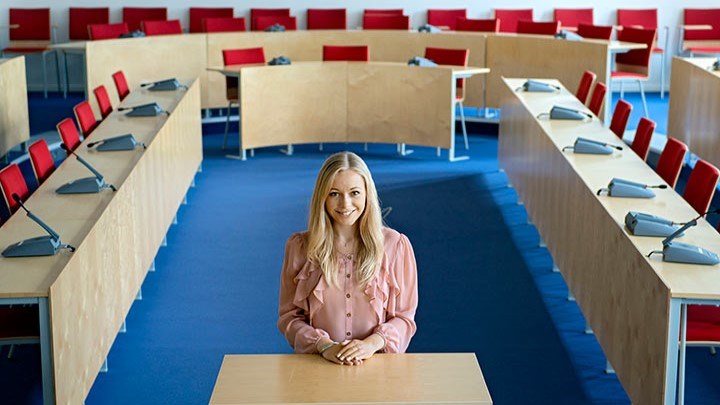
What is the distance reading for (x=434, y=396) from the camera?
299 cm

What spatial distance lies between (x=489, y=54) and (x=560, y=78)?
3.05 ft

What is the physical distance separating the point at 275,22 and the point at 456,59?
3.46m

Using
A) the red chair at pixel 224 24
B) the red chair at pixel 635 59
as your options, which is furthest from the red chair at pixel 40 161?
the red chair at pixel 224 24

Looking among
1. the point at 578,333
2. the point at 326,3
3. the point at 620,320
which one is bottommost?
the point at 578,333

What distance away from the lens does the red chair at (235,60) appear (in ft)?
35.0

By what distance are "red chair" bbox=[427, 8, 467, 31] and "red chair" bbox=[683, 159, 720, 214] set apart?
8.73 meters

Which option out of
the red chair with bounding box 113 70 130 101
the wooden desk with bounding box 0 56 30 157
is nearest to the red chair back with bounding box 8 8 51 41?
the wooden desk with bounding box 0 56 30 157

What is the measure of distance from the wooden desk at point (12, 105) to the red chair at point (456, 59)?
4.08 metres

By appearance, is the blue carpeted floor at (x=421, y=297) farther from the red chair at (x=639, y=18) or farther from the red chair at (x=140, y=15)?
the red chair at (x=639, y=18)

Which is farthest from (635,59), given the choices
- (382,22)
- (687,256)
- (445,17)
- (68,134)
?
(687,256)

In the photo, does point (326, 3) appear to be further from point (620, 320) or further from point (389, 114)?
point (620, 320)

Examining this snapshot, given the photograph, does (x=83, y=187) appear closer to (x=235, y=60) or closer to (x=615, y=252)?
(x=615, y=252)

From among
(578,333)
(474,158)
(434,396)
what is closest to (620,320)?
(578,333)

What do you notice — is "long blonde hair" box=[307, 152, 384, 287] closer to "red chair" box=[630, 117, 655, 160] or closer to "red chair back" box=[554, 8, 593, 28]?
"red chair" box=[630, 117, 655, 160]
